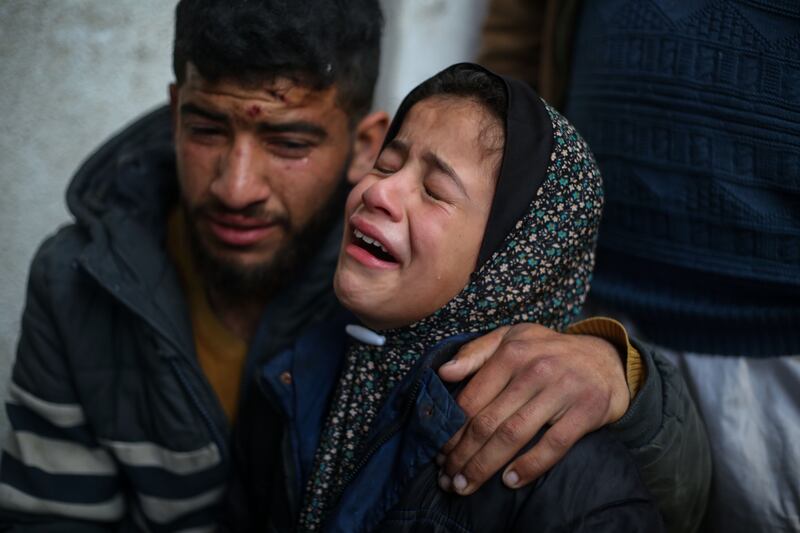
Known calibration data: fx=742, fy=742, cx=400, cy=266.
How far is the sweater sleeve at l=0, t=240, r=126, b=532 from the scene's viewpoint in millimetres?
2000

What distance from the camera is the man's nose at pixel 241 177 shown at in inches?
72.5

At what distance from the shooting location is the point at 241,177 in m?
1.85

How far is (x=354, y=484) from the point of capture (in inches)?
57.4

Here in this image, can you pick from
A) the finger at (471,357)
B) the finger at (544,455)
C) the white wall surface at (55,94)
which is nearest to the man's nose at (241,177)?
the finger at (471,357)

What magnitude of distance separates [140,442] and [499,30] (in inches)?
71.0

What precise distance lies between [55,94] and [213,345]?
1.18 meters

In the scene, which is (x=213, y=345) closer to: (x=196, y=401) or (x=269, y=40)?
(x=196, y=401)

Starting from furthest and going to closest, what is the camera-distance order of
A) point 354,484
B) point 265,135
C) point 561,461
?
point 265,135, point 354,484, point 561,461

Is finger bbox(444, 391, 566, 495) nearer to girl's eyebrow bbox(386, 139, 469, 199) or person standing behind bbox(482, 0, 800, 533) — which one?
girl's eyebrow bbox(386, 139, 469, 199)

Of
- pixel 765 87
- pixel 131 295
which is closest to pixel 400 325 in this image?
pixel 131 295

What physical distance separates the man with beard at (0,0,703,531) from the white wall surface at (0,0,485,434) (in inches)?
21.2

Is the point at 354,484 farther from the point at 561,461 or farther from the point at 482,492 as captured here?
the point at 561,461

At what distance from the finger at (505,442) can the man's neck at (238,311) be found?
1.00m

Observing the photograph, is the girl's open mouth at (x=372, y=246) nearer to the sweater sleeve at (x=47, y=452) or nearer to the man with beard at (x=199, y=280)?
the man with beard at (x=199, y=280)
